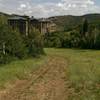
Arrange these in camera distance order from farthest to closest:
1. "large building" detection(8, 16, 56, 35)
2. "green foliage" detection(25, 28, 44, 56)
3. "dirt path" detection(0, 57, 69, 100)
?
"large building" detection(8, 16, 56, 35) < "green foliage" detection(25, 28, 44, 56) < "dirt path" detection(0, 57, 69, 100)

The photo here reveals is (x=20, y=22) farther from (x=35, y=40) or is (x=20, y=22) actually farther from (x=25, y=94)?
(x=25, y=94)

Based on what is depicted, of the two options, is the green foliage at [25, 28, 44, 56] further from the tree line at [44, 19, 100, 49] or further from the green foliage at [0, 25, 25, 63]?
the tree line at [44, 19, 100, 49]

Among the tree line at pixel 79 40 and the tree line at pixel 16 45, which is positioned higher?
the tree line at pixel 16 45

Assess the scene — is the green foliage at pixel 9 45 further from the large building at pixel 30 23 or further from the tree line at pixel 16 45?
the large building at pixel 30 23

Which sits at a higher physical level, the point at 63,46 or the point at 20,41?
the point at 20,41

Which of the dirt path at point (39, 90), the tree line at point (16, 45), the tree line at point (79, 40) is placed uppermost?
the tree line at point (16, 45)

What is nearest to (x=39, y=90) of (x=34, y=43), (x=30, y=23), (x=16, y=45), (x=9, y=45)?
(x=9, y=45)

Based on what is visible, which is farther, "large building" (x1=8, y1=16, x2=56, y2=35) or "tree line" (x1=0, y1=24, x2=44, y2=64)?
"large building" (x1=8, y1=16, x2=56, y2=35)

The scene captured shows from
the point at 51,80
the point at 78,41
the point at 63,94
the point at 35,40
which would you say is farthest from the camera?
the point at 78,41

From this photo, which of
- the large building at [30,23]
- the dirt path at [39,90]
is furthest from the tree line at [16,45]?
the large building at [30,23]

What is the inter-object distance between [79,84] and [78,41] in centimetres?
7313

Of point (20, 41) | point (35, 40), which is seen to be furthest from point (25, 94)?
point (35, 40)

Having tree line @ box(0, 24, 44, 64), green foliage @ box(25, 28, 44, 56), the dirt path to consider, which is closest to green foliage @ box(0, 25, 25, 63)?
tree line @ box(0, 24, 44, 64)

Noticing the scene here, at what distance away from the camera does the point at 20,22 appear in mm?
107062
